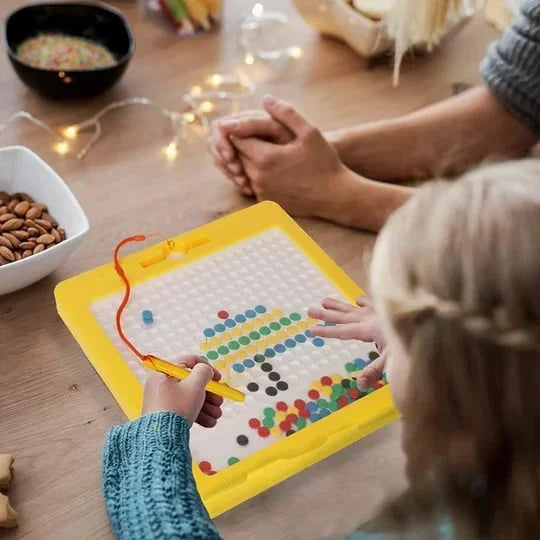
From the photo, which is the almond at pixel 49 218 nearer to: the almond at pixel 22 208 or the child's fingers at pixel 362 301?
the almond at pixel 22 208

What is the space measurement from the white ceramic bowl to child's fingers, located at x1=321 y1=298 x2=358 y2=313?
0.76 feet

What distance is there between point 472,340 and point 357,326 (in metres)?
0.32

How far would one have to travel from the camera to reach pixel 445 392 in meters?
0.44

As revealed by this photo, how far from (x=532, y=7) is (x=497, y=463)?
23.8 inches

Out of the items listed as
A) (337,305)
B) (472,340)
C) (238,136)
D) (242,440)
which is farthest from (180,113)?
(472,340)

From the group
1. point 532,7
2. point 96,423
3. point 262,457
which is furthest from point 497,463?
point 532,7

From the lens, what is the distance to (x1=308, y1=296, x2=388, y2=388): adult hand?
70 cm

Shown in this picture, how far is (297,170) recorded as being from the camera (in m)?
0.88

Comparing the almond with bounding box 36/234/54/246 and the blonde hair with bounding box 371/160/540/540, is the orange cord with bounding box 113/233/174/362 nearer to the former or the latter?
the almond with bounding box 36/234/54/246

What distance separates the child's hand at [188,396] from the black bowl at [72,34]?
1.42ft

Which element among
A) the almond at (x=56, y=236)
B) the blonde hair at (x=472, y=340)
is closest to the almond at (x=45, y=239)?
the almond at (x=56, y=236)

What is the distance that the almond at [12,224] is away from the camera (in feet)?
2.50

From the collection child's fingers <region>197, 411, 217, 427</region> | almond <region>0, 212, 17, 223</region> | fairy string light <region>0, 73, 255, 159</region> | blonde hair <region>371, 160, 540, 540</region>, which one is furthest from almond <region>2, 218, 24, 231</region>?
blonde hair <region>371, 160, 540, 540</region>

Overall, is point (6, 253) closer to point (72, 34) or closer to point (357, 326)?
point (357, 326)
